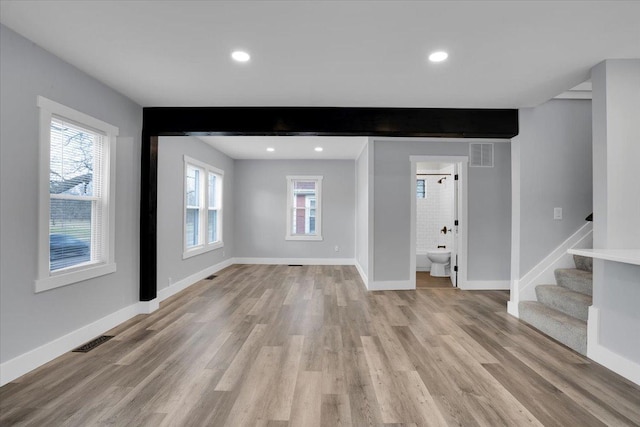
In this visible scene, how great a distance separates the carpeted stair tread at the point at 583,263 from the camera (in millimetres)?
3413

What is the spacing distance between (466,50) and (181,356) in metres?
3.40

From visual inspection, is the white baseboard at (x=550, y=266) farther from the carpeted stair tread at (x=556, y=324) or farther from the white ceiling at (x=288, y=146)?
the white ceiling at (x=288, y=146)

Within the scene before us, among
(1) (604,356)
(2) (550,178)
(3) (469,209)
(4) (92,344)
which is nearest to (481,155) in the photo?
(3) (469,209)

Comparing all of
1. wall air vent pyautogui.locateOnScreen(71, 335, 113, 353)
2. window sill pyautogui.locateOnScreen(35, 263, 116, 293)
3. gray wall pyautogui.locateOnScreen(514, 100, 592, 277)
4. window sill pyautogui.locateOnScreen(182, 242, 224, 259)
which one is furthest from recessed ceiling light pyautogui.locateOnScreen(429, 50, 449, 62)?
window sill pyautogui.locateOnScreen(182, 242, 224, 259)

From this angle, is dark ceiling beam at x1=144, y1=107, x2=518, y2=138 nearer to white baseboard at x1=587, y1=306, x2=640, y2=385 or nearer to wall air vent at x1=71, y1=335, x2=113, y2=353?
→ white baseboard at x1=587, y1=306, x2=640, y2=385

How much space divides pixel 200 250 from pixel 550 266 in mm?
5210

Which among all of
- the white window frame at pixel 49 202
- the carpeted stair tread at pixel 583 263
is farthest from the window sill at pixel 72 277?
the carpeted stair tread at pixel 583 263

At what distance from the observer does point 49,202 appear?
8.10ft

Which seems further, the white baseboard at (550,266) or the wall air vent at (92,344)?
the white baseboard at (550,266)

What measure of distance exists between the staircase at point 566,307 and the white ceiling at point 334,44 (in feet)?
6.53

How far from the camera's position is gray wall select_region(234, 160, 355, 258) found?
7.29 metres

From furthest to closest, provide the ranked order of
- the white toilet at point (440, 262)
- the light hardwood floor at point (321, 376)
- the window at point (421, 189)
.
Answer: the window at point (421, 189) → the white toilet at point (440, 262) → the light hardwood floor at point (321, 376)

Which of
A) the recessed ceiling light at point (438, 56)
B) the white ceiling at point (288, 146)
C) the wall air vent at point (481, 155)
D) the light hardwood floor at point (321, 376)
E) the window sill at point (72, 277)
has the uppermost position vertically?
the white ceiling at point (288, 146)

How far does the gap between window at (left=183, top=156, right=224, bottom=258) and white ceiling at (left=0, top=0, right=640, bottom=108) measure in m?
2.22
